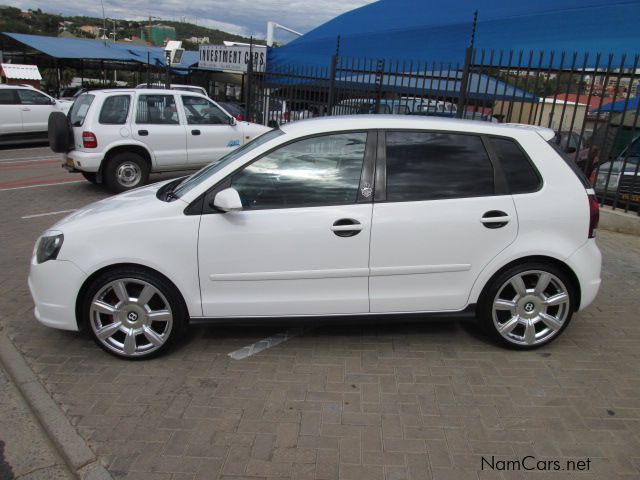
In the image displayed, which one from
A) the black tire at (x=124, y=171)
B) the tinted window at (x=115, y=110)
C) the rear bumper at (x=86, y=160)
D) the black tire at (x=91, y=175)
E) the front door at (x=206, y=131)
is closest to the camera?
the rear bumper at (x=86, y=160)

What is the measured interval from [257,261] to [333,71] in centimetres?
773

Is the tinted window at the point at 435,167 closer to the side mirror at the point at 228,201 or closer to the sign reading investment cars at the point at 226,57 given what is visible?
the side mirror at the point at 228,201

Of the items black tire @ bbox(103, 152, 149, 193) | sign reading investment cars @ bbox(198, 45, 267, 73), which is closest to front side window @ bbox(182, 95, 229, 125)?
black tire @ bbox(103, 152, 149, 193)

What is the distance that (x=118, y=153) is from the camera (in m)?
8.93

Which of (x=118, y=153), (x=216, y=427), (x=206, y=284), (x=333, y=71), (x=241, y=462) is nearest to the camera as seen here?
(x=241, y=462)

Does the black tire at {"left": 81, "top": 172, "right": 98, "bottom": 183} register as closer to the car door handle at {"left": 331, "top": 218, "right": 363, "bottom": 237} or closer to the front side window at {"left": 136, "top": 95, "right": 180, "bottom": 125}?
the front side window at {"left": 136, "top": 95, "right": 180, "bottom": 125}

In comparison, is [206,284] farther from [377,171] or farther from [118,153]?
[118,153]

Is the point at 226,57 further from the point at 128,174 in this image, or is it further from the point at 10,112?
the point at 128,174

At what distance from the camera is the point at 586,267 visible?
3.70 metres

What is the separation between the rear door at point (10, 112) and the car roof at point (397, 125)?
13.2 m

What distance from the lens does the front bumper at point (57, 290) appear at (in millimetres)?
3430

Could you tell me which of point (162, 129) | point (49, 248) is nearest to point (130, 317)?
point (49, 248)

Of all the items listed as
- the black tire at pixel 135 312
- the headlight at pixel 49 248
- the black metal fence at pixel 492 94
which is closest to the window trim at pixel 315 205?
the black tire at pixel 135 312

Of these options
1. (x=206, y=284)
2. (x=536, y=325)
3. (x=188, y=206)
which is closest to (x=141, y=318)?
(x=206, y=284)
